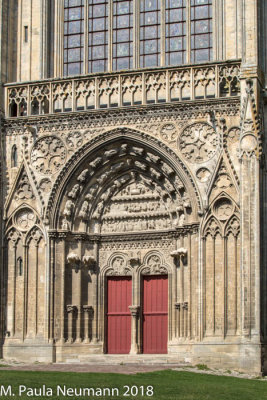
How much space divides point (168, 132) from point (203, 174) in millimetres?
1750

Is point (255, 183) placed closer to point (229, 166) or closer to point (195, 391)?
point (229, 166)

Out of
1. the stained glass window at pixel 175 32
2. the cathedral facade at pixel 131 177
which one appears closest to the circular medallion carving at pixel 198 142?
the cathedral facade at pixel 131 177

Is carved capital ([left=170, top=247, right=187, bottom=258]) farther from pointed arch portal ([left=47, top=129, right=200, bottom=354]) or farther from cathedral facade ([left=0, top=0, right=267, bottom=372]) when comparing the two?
pointed arch portal ([left=47, top=129, right=200, bottom=354])

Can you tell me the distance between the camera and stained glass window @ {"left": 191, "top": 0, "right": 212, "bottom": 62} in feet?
99.7

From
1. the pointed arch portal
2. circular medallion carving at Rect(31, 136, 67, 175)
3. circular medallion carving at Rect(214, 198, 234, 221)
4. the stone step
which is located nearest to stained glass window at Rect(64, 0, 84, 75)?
circular medallion carving at Rect(31, 136, 67, 175)

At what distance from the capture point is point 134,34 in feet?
102

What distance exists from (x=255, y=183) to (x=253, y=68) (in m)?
3.42

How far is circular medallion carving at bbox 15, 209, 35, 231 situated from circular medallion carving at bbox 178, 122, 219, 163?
208 inches

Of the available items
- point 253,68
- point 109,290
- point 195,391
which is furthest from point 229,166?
point 195,391

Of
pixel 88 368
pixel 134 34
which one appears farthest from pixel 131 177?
pixel 88 368

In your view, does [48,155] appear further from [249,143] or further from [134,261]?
[249,143]

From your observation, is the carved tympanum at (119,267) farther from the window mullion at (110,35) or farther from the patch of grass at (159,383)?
the patch of grass at (159,383)

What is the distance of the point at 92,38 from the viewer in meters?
31.6

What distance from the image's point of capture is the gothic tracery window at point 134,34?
100ft
